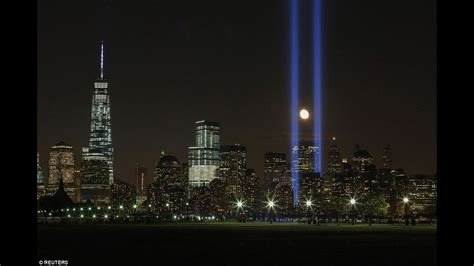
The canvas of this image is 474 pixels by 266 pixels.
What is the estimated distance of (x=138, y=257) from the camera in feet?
104

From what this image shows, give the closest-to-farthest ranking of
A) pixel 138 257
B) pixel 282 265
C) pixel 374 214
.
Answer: pixel 282 265 < pixel 138 257 < pixel 374 214
